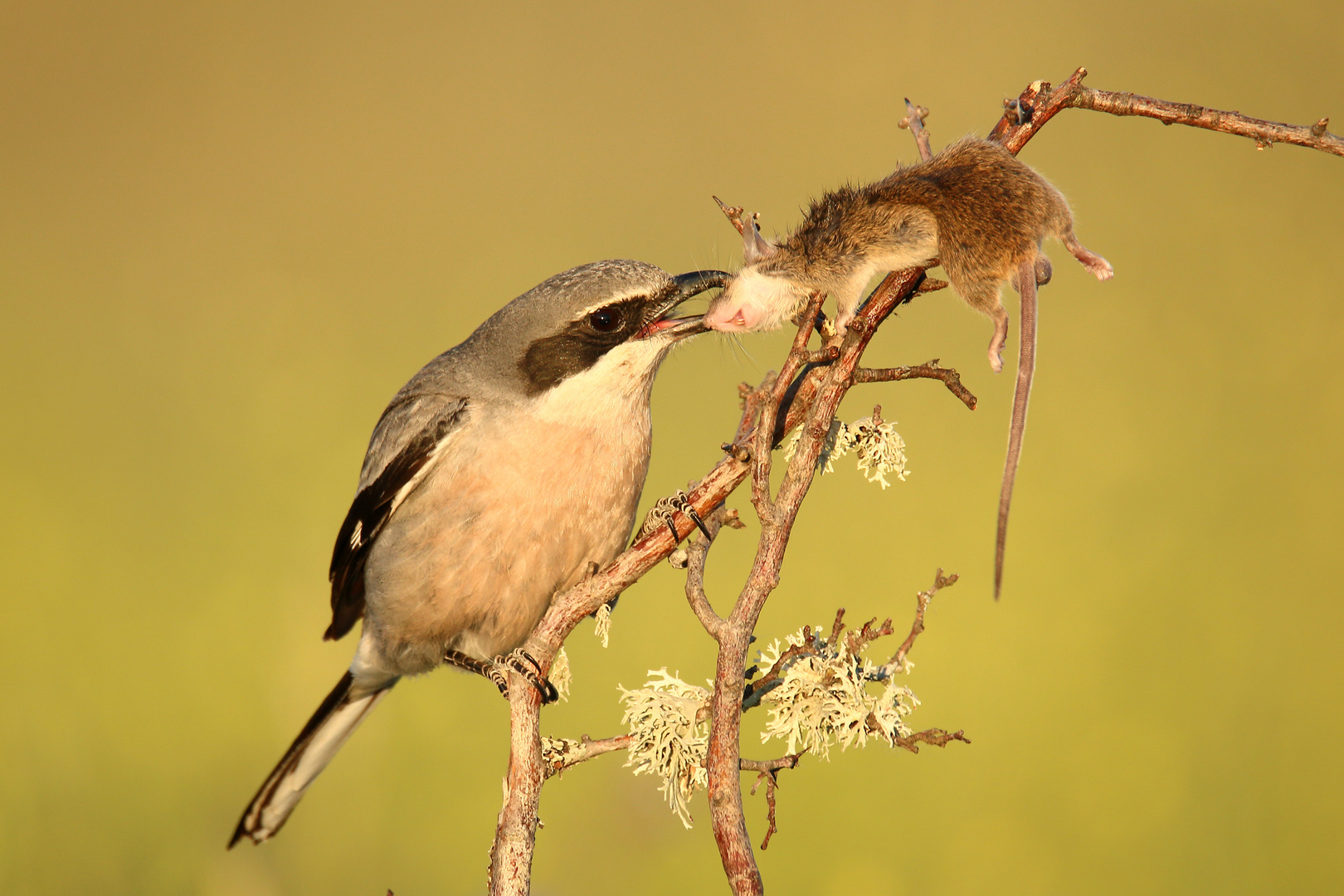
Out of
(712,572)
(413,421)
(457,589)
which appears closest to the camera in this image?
(457,589)

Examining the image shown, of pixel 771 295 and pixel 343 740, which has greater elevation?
pixel 771 295

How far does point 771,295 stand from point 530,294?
3.24 feet

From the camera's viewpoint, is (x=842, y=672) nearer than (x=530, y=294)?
Yes

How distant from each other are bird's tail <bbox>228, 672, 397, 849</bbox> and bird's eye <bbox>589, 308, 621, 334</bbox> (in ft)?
4.64

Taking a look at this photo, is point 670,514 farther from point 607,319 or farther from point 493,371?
point 493,371

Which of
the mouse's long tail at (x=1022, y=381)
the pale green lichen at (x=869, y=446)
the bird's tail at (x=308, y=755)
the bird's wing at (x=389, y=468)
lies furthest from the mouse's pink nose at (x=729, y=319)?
the bird's tail at (x=308, y=755)

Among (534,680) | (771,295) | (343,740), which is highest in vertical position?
(771,295)

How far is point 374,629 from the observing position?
3004 millimetres

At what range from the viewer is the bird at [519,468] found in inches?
103

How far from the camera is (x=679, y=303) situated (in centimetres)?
266

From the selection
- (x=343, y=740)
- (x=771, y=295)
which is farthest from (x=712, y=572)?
(x=771, y=295)

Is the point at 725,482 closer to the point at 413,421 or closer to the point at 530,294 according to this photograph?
the point at 530,294

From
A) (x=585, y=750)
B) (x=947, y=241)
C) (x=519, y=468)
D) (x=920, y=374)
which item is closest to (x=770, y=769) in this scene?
(x=585, y=750)

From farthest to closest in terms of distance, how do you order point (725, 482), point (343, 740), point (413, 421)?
point (343, 740) → point (413, 421) → point (725, 482)
